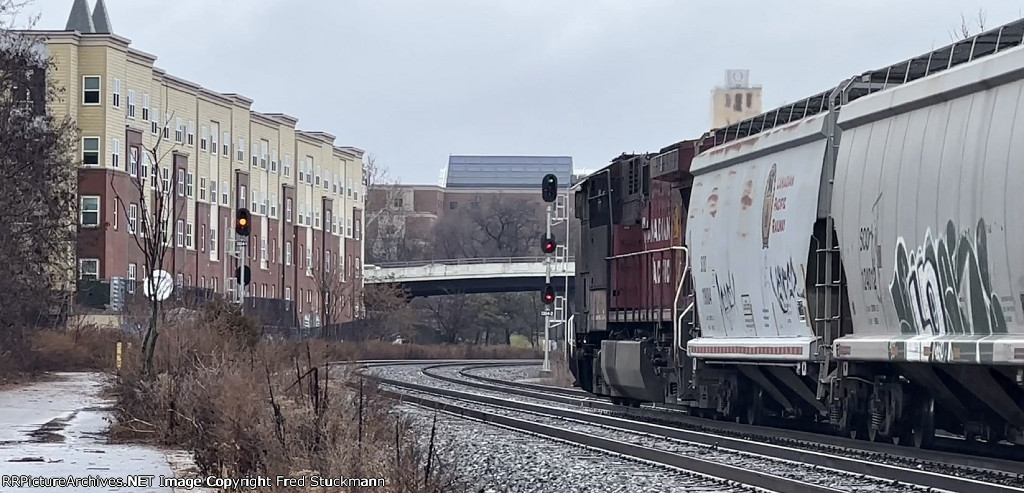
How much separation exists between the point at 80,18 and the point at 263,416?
246 feet

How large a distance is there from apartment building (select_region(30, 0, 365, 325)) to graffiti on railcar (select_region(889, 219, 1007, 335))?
1509 inches

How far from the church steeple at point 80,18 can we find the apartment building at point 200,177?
0.08 meters

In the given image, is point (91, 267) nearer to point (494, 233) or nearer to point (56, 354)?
point (56, 354)

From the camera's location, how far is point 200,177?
82.0 m

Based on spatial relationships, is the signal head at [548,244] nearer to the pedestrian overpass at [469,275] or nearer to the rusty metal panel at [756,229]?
the rusty metal panel at [756,229]

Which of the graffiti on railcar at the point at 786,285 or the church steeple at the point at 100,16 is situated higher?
the church steeple at the point at 100,16

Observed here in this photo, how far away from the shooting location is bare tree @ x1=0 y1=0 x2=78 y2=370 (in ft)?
131

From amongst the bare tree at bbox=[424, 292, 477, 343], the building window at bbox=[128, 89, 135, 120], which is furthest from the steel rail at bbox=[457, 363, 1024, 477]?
the bare tree at bbox=[424, 292, 477, 343]

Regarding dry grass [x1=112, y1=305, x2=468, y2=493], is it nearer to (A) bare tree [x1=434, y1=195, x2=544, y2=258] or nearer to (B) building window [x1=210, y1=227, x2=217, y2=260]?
(B) building window [x1=210, y1=227, x2=217, y2=260]

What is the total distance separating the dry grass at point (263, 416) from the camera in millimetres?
12391

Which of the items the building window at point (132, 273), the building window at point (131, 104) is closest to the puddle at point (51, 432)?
the building window at point (132, 273)

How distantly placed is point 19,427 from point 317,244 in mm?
79825

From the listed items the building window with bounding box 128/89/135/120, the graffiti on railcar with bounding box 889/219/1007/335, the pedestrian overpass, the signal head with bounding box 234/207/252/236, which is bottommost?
the graffiti on railcar with bounding box 889/219/1007/335

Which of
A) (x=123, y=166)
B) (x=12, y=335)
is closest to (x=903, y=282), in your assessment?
(x=12, y=335)
